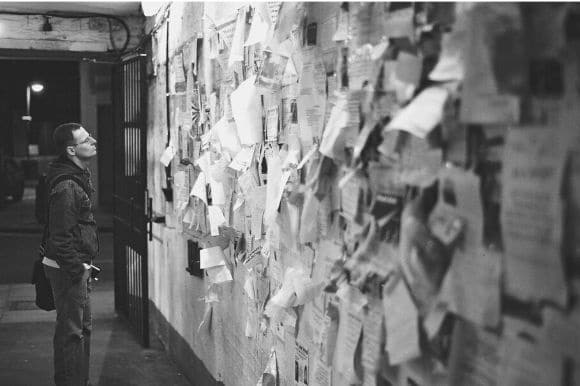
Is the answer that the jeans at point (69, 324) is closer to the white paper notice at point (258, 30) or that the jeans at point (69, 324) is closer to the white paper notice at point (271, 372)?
the white paper notice at point (271, 372)

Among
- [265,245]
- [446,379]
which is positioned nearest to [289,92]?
[265,245]

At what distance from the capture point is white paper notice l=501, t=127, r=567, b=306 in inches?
56.2

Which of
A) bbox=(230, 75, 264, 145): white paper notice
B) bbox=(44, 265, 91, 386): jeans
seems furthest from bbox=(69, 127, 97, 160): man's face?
bbox=(230, 75, 264, 145): white paper notice

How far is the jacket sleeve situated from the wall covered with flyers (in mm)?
1376

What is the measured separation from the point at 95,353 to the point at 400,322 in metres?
5.18

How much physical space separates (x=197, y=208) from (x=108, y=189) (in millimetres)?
15225

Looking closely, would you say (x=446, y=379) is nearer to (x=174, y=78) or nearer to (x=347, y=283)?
(x=347, y=283)

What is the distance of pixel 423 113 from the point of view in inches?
69.6

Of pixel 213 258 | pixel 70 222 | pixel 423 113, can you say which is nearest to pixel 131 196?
pixel 70 222

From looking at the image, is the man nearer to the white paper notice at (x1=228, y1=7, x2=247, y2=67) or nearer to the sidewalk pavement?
the sidewalk pavement

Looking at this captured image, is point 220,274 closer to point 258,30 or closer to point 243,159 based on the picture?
point 243,159

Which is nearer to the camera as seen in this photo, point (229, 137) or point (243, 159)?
point (243, 159)

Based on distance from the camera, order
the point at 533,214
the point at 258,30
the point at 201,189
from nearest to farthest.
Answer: the point at 533,214 → the point at 258,30 → the point at 201,189

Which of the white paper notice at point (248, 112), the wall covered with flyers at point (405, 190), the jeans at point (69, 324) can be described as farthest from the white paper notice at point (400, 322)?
the jeans at point (69, 324)
